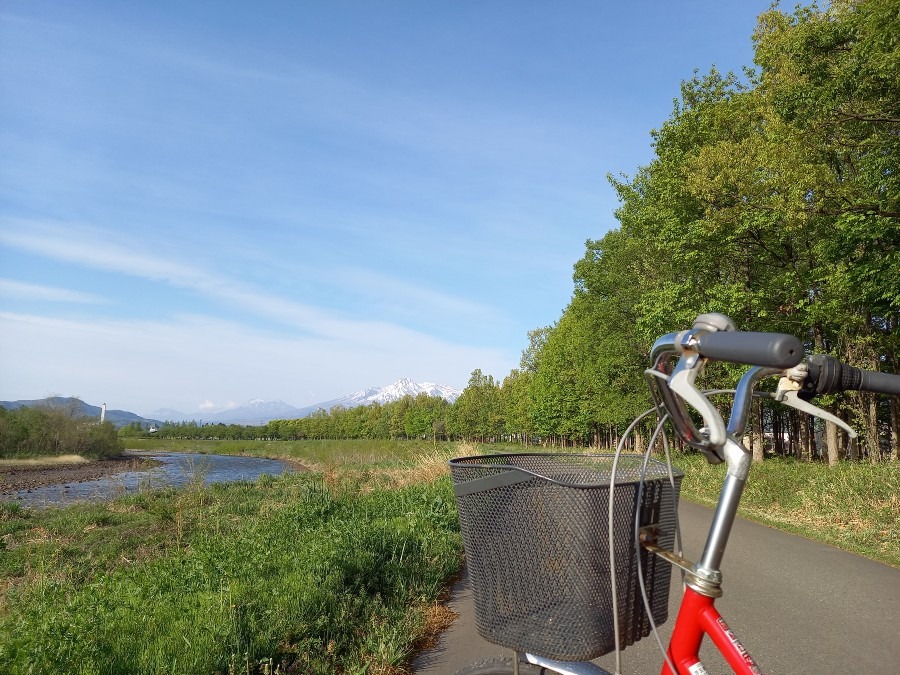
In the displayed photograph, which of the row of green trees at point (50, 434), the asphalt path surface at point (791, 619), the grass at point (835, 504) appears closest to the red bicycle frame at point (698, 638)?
the asphalt path surface at point (791, 619)

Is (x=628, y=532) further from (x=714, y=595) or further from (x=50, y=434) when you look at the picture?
(x=50, y=434)

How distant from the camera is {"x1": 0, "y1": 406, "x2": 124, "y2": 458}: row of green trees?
61.8 meters

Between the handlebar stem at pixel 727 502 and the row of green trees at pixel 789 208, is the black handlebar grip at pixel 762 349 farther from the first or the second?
the row of green trees at pixel 789 208

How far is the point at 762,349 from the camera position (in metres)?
1.50

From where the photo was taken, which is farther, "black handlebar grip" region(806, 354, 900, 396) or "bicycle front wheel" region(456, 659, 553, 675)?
"bicycle front wheel" region(456, 659, 553, 675)

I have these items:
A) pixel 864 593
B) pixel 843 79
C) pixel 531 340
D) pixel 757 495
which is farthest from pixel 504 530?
pixel 531 340

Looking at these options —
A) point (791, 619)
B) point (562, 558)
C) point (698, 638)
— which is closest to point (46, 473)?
point (791, 619)

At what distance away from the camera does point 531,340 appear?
58281 millimetres

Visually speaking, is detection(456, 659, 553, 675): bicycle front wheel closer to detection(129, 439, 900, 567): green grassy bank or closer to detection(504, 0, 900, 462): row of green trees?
detection(129, 439, 900, 567): green grassy bank

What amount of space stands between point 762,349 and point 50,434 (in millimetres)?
76870

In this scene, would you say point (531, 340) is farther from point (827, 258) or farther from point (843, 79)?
point (843, 79)

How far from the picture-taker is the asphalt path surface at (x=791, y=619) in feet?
14.4

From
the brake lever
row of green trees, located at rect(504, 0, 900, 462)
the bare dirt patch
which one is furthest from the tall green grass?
the bare dirt patch

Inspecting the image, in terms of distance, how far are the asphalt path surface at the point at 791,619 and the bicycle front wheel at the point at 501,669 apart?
6.96 ft
